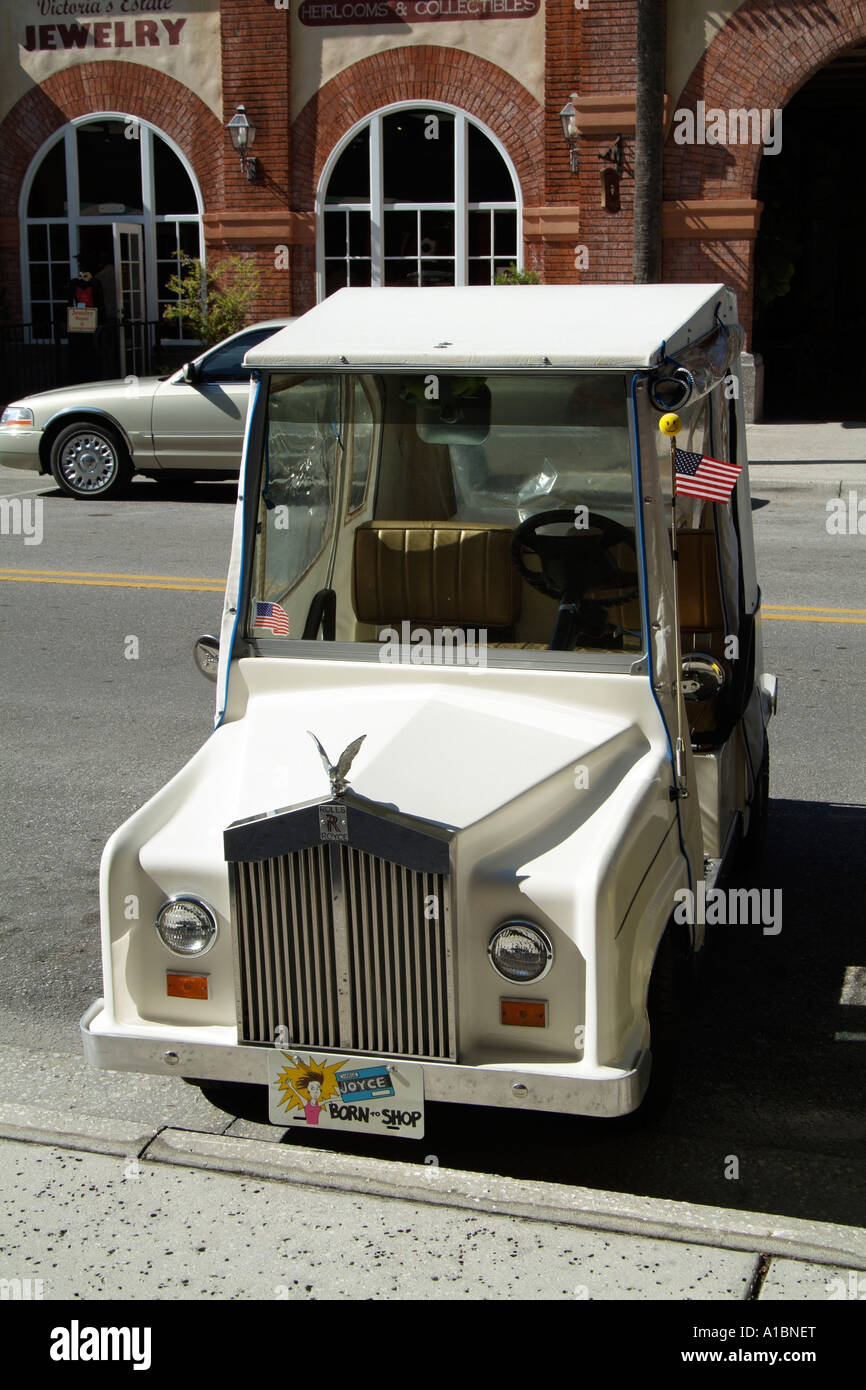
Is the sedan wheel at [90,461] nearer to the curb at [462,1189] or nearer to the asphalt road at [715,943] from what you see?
the asphalt road at [715,943]

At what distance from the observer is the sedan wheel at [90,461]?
15.9m

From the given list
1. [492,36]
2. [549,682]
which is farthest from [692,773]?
[492,36]

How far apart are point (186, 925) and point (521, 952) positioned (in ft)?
2.92

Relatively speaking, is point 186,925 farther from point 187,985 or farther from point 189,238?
point 189,238

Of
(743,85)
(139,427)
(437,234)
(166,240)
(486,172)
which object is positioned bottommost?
(139,427)

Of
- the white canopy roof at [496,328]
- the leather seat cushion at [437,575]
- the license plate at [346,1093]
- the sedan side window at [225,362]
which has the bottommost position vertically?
the license plate at [346,1093]

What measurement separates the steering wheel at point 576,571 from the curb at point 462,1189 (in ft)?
5.31

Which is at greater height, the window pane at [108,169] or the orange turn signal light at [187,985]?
the window pane at [108,169]

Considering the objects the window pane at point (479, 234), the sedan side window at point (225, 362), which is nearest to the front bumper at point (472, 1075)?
the sedan side window at point (225, 362)

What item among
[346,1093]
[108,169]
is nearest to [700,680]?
[346,1093]

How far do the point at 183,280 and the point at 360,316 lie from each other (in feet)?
64.0

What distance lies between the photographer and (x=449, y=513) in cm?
504
